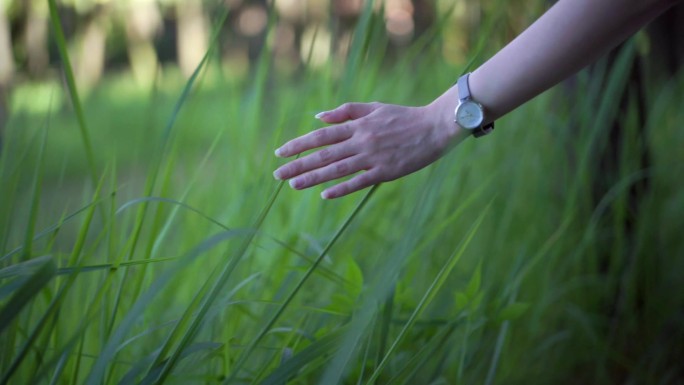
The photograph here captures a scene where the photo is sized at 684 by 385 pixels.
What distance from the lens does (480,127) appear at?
2.95ft

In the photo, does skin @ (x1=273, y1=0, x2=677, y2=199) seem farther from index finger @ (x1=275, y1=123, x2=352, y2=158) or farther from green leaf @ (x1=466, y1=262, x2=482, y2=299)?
green leaf @ (x1=466, y1=262, x2=482, y2=299)

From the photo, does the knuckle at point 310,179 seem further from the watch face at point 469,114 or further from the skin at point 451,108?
the watch face at point 469,114

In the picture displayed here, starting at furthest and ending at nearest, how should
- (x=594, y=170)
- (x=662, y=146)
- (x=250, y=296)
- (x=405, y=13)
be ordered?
(x=405, y=13), (x=662, y=146), (x=594, y=170), (x=250, y=296)

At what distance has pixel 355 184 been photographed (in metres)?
0.86

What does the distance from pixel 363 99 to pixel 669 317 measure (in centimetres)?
76

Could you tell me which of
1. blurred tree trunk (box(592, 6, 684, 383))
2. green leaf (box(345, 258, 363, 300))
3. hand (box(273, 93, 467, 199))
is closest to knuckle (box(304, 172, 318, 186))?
hand (box(273, 93, 467, 199))

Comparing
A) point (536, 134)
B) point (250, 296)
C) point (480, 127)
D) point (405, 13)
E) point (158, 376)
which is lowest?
point (158, 376)

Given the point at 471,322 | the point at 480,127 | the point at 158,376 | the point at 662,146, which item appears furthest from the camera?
the point at 662,146

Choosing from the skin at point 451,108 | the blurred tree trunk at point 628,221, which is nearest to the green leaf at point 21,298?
the skin at point 451,108

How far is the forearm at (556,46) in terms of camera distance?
818 millimetres

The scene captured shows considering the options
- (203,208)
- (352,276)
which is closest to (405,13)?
(203,208)

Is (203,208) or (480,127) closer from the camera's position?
(480,127)

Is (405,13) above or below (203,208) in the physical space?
above

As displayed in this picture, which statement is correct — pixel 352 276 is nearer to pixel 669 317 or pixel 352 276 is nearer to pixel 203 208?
pixel 669 317
